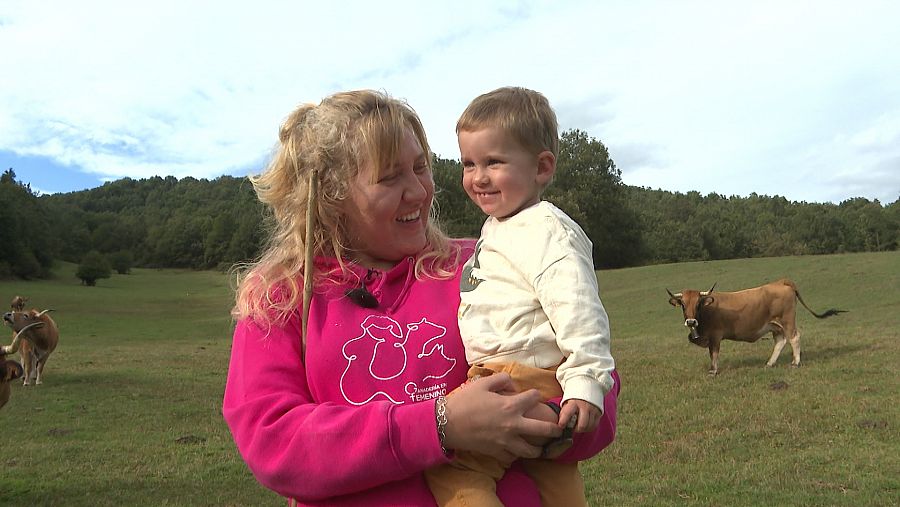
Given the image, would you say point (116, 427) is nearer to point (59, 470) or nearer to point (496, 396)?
point (59, 470)

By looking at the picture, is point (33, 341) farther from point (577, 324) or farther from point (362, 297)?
point (577, 324)

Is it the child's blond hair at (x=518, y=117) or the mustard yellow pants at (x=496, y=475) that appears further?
the child's blond hair at (x=518, y=117)

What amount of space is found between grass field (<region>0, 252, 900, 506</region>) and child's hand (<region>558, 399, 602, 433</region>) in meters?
5.07

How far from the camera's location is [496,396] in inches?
62.4

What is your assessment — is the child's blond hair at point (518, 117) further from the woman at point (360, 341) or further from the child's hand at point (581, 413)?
the child's hand at point (581, 413)

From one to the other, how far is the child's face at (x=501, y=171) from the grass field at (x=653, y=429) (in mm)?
4959

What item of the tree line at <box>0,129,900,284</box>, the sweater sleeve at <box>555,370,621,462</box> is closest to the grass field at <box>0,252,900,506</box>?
the sweater sleeve at <box>555,370,621,462</box>

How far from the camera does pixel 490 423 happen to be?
1570 millimetres

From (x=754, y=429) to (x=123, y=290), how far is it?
1920 inches

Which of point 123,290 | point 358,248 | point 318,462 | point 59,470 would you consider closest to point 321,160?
point 358,248

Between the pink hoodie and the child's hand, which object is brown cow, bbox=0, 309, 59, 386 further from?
the child's hand

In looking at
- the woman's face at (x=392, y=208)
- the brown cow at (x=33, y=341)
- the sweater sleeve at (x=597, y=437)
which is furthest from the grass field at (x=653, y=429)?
the woman's face at (x=392, y=208)

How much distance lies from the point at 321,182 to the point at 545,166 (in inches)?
25.6

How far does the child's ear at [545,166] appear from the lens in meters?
2.11
